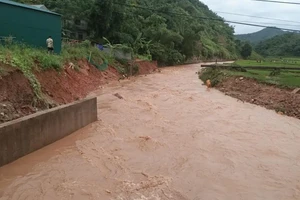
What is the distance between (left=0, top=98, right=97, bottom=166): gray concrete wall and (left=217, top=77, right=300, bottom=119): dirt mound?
10.6m

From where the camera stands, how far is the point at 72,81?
17016mm

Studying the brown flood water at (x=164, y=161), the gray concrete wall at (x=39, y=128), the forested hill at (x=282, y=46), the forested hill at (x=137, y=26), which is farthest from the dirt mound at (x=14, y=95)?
the forested hill at (x=282, y=46)

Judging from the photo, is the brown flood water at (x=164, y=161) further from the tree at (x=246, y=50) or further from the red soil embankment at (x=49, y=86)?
the tree at (x=246, y=50)

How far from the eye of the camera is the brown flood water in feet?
21.7

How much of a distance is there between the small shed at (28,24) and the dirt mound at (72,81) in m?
2.21

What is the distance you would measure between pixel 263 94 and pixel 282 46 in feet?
292

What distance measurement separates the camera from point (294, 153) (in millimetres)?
9789

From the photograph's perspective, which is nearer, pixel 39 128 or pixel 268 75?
pixel 39 128

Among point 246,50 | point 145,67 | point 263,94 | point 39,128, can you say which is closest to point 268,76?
point 263,94

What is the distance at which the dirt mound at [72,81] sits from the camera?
1353 centimetres

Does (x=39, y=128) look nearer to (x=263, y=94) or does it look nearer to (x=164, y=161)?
(x=164, y=161)

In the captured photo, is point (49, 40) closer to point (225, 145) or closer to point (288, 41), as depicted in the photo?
point (225, 145)

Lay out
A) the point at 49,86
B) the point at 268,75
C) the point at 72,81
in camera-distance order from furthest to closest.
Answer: the point at 268,75 < the point at 72,81 < the point at 49,86

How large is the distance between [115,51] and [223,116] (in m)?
16.6
